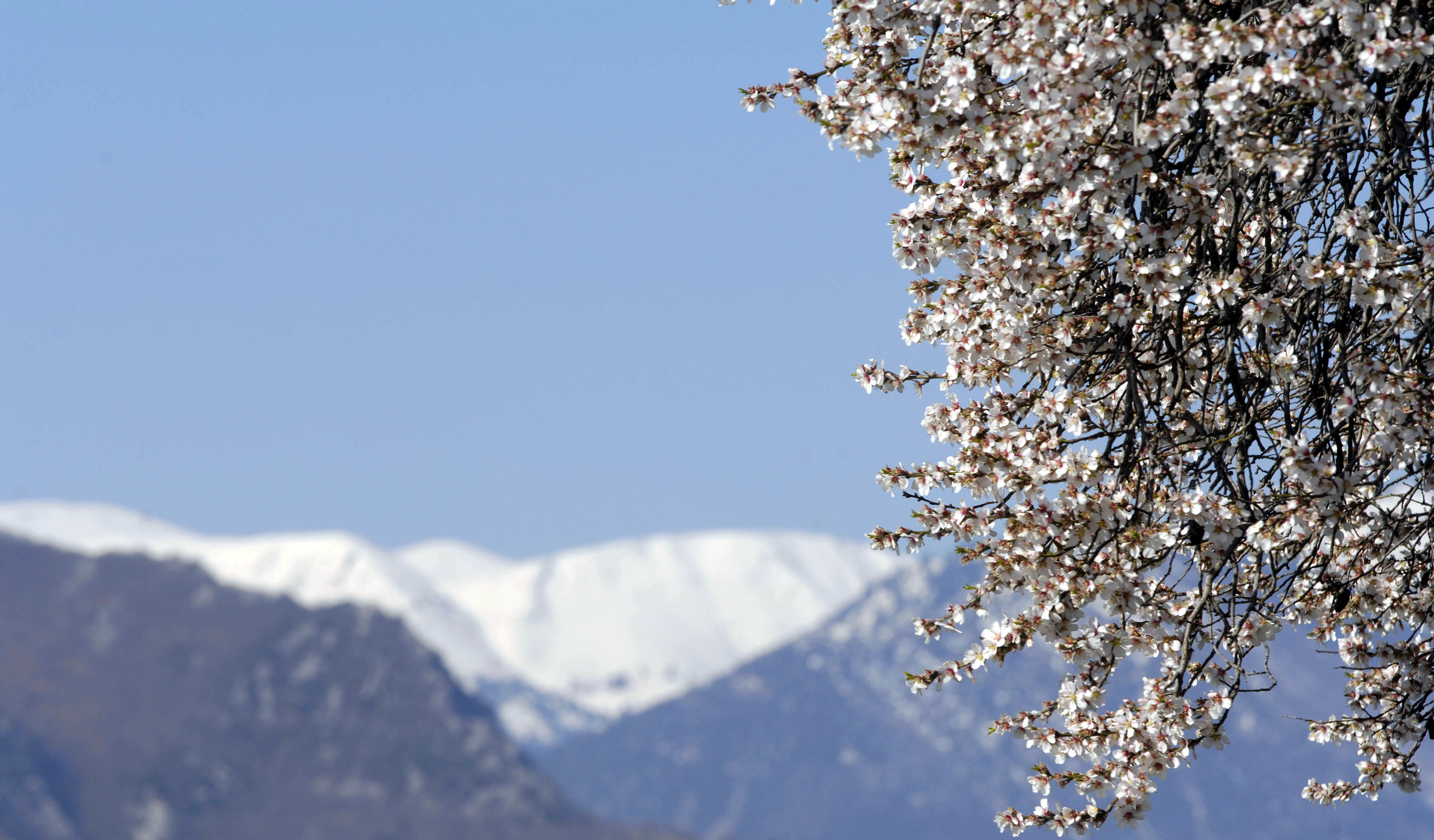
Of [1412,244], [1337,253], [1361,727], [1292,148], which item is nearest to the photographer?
[1292,148]

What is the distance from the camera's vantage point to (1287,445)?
33.7ft

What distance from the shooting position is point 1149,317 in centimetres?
1129

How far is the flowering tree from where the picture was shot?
9.95 metres

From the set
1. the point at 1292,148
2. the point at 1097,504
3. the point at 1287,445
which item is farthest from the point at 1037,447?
the point at 1292,148

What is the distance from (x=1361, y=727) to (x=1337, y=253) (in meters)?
3.48

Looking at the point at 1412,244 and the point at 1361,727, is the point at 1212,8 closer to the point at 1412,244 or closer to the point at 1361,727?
the point at 1412,244

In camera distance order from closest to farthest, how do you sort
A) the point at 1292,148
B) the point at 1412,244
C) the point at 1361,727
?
1. the point at 1292,148
2. the point at 1412,244
3. the point at 1361,727

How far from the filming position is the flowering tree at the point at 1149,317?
32.6ft

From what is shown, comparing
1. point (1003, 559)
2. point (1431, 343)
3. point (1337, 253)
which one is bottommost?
point (1003, 559)

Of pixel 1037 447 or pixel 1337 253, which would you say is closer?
pixel 1037 447

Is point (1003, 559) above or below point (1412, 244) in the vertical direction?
below

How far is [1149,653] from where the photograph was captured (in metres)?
11.9

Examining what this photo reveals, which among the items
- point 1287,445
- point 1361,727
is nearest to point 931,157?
point 1287,445

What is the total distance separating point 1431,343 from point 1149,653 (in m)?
2.75
